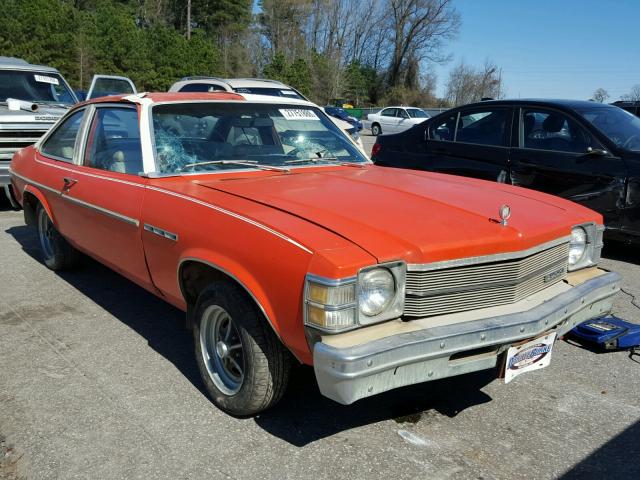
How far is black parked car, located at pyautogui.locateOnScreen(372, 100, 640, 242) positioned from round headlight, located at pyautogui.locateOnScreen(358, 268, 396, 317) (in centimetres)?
Answer: 405

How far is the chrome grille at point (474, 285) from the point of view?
2.49 meters

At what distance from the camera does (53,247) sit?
5215 mm

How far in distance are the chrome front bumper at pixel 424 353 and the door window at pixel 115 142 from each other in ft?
6.64

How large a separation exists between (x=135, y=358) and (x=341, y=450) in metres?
1.56

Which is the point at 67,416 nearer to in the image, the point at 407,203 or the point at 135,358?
the point at 135,358

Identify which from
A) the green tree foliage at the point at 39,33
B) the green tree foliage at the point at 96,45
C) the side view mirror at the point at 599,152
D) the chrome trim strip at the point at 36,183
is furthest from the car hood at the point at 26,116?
the green tree foliage at the point at 96,45

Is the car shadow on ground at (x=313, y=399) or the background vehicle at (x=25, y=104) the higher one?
the background vehicle at (x=25, y=104)

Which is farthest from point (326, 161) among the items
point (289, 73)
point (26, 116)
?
point (289, 73)

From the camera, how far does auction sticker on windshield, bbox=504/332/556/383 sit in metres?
2.66

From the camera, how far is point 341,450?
2.70 metres

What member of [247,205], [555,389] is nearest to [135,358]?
[247,205]

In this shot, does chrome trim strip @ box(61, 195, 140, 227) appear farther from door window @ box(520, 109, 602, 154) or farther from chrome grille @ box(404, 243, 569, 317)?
door window @ box(520, 109, 602, 154)

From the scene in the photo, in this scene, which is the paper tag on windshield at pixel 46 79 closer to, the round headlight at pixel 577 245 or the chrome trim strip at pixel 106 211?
the chrome trim strip at pixel 106 211

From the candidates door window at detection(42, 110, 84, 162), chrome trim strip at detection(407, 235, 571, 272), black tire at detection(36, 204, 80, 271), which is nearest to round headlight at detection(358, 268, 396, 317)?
chrome trim strip at detection(407, 235, 571, 272)
